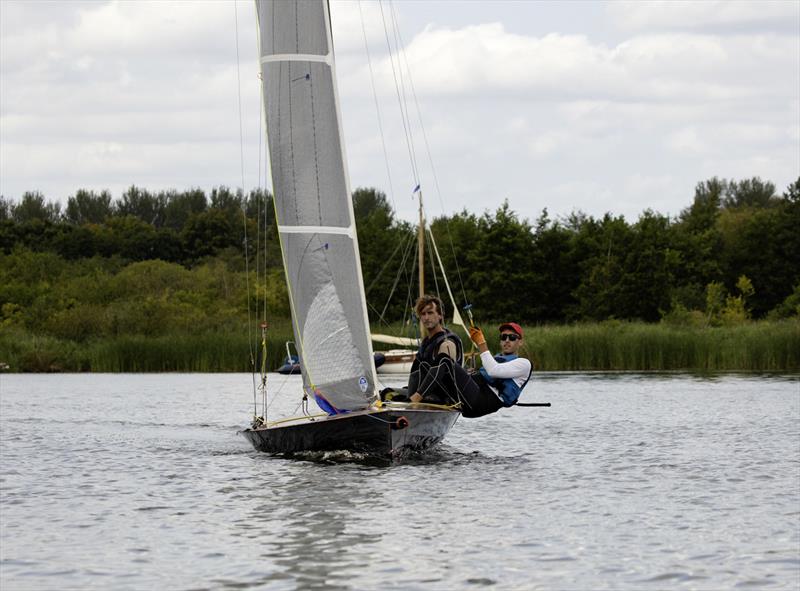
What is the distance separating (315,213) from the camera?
17.4 metres

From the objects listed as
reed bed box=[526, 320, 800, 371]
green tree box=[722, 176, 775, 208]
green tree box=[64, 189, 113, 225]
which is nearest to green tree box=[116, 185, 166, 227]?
green tree box=[64, 189, 113, 225]

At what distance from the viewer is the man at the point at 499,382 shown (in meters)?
17.0

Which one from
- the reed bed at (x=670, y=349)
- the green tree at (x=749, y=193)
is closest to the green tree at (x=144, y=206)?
the green tree at (x=749, y=193)

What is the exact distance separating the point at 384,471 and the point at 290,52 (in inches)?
205

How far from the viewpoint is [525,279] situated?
241ft

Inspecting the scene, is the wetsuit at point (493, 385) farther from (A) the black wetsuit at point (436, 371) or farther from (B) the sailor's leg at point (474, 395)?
(A) the black wetsuit at point (436, 371)

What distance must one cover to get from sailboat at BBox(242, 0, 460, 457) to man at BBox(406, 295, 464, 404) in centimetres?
32

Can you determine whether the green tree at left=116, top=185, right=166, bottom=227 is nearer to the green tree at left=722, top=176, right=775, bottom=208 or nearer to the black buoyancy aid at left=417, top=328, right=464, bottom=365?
the green tree at left=722, top=176, right=775, bottom=208

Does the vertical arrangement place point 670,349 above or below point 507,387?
above

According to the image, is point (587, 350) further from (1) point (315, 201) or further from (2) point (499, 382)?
(1) point (315, 201)

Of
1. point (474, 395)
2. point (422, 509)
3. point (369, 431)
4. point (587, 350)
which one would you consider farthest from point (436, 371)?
point (587, 350)

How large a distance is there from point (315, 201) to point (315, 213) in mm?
145

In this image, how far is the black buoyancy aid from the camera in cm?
1686

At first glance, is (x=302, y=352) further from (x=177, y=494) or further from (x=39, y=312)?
(x=39, y=312)
